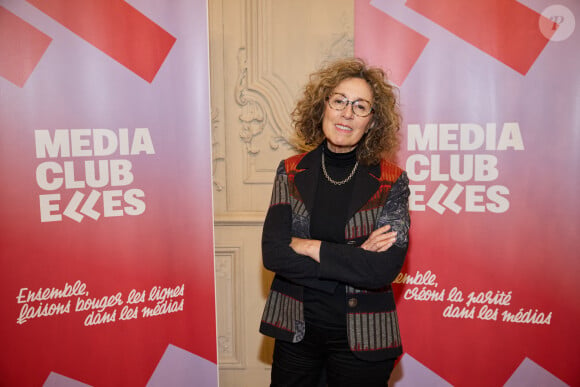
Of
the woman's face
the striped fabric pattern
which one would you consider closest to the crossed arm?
the striped fabric pattern

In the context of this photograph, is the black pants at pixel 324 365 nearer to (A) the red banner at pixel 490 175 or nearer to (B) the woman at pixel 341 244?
(B) the woman at pixel 341 244

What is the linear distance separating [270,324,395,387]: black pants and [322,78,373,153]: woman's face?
0.68 meters

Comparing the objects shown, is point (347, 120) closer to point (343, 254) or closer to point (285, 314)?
point (343, 254)

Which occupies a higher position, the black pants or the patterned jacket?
the patterned jacket

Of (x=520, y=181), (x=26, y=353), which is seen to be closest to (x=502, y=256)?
(x=520, y=181)

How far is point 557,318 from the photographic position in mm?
2402

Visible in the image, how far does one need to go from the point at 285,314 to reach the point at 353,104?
804 mm

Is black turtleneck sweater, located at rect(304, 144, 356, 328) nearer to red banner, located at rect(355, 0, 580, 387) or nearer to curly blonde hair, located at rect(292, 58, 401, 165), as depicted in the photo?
curly blonde hair, located at rect(292, 58, 401, 165)

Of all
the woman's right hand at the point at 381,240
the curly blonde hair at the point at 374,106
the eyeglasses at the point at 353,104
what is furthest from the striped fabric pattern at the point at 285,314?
the eyeglasses at the point at 353,104

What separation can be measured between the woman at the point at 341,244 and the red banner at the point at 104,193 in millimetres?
663

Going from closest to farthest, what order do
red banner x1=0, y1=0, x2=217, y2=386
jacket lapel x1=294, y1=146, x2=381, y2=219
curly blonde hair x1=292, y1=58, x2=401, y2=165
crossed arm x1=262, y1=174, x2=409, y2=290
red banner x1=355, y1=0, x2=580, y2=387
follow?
crossed arm x1=262, y1=174, x2=409, y2=290, jacket lapel x1=294, y1=146, x2=381, y2=219, curly blonde hair x1=292, y1=58, x2=401, y2=165, red banner x1=0, y1=0, x2=217, y2=386, red banner x1=355, y1=0, x2=580, y2=387

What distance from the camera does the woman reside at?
5.56 ft

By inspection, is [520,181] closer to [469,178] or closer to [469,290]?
[469,178]

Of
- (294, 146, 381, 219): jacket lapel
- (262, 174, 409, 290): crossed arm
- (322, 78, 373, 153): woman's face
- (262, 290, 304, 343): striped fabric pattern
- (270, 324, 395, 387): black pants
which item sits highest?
(322, 78, 373, 153): woman's face
